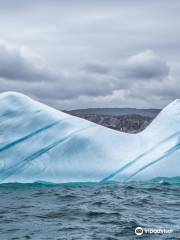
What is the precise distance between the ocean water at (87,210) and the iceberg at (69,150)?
13.4 inches

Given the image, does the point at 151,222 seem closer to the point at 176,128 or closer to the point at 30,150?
the point at 30,150

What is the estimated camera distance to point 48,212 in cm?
949

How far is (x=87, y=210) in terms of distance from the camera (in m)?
9.77

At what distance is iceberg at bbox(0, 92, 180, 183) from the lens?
13.4 metres

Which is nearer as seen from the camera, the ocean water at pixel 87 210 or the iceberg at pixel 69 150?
the ocean water at pixel 87 210

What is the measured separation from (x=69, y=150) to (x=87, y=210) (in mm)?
4206

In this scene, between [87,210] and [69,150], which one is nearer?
[87,210]

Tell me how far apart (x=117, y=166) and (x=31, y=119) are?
2790 mm

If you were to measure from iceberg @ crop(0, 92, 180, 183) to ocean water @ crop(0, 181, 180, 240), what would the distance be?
341mm

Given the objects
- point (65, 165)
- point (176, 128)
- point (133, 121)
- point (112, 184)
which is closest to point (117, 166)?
point (112, 184)

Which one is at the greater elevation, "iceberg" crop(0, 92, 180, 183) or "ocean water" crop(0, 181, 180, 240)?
"iceberg" crop(0, 92, 180, 183)

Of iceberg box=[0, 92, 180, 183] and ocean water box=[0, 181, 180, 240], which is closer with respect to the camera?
ocean water box=[0, 181, 180, 240]

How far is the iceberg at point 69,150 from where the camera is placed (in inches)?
529

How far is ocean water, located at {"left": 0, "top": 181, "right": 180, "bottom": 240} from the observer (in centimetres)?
793
